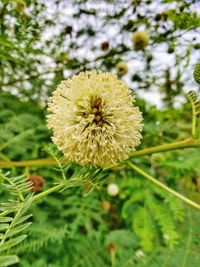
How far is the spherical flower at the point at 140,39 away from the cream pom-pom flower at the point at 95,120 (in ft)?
1.95

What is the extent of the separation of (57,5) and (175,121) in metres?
0.65

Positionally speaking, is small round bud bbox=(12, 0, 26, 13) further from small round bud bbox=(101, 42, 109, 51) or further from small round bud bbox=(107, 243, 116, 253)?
small round bud bbox=(107, 243, 116, 253)

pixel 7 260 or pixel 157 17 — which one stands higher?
pixel 157 17

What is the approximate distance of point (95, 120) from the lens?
685 mm

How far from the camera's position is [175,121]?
5.11ft

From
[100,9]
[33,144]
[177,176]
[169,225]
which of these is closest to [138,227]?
[169,225]

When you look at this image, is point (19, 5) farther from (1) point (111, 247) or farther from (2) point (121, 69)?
(1) point (111, 247)

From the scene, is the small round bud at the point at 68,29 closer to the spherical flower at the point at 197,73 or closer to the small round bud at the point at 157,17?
the small round bud at the point at 157,17

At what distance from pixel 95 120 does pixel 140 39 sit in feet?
2.10

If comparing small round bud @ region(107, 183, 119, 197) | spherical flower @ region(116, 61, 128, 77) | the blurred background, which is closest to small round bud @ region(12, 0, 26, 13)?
the blurred background

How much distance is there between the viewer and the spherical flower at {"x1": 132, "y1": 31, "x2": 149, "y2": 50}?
123 centimetres

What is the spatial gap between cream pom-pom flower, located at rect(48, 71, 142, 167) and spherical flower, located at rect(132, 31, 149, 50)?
595 millimetres

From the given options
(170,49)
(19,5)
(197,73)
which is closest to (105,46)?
(170,49)

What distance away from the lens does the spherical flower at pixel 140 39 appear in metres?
1.23
